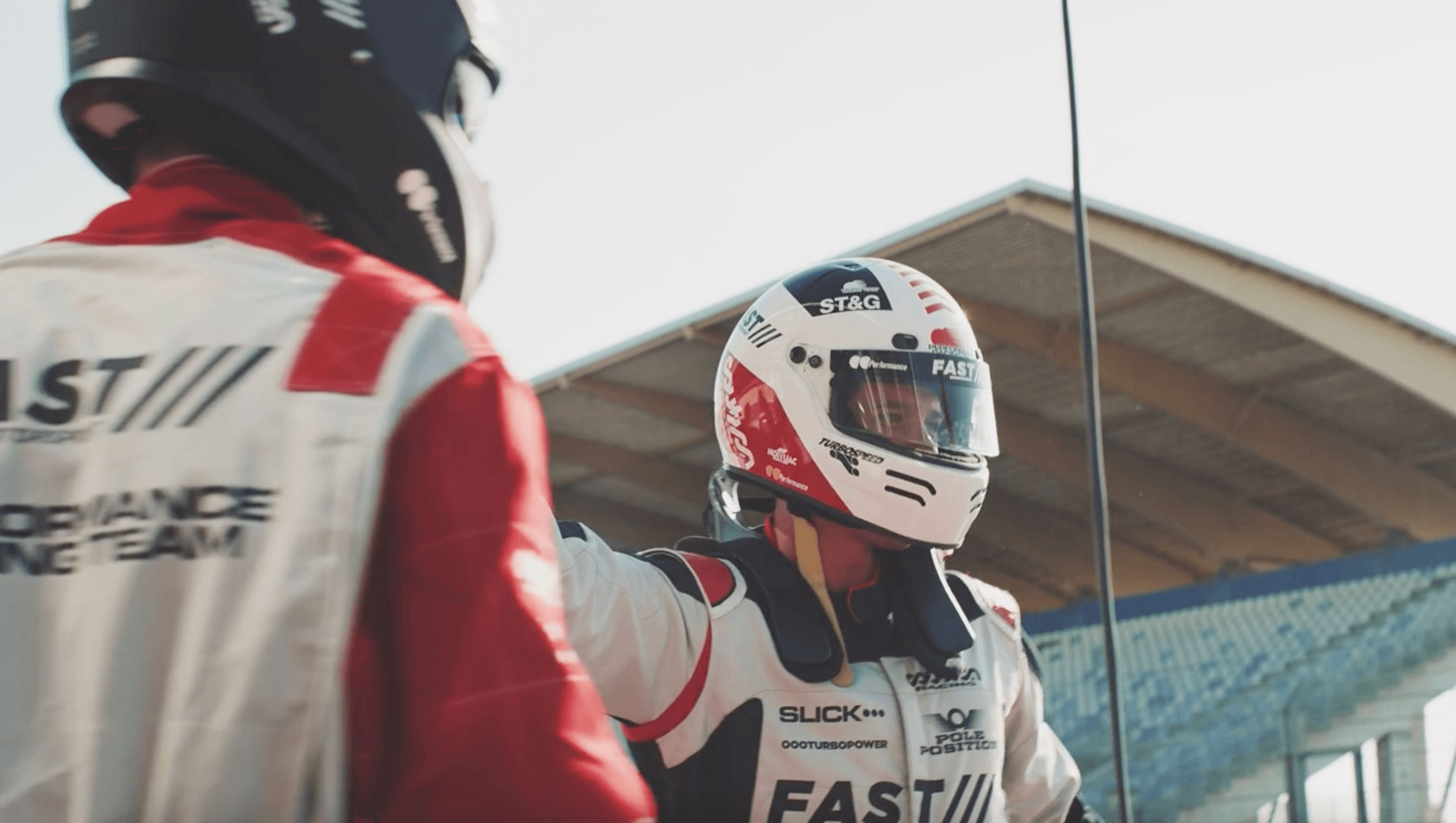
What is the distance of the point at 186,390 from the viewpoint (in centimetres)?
109

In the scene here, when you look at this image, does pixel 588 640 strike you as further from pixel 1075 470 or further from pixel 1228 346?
pixel 1075 470

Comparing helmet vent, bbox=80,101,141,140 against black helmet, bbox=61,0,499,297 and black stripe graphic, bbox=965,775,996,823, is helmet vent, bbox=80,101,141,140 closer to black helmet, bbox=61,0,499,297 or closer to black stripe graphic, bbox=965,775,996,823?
black helmet, bbox=61,0,499,297

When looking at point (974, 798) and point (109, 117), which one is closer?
point (109, 117)

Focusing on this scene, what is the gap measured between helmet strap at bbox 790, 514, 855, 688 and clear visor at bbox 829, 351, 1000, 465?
0.24 metres

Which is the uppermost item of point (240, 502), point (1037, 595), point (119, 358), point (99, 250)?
point (1037, 595)

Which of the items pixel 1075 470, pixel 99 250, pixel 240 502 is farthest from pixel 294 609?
pixel 1075 470

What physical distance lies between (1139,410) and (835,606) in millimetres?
12952

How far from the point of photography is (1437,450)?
50.5ft

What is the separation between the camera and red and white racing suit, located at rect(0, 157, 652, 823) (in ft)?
3.43

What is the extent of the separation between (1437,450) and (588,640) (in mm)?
14666

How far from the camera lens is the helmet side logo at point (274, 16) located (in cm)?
133

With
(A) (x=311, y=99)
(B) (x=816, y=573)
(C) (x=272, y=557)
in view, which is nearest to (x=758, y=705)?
(B) (x=816, y=573)

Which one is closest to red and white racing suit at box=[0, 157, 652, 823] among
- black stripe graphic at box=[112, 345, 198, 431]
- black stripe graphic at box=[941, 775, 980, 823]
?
black stripe graphic at box=[112, 345, 198, 431]

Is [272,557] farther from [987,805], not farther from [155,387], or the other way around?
[987,805]
